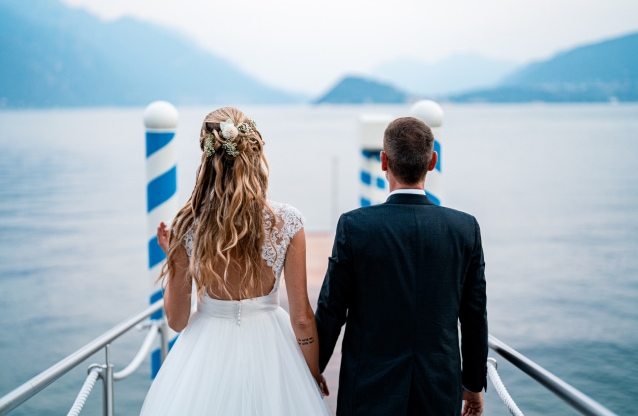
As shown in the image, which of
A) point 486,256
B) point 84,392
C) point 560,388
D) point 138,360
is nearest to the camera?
point 560,388

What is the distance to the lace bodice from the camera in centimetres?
246

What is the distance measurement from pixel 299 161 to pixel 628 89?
5772cm

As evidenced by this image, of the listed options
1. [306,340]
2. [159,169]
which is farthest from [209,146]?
[159,169]

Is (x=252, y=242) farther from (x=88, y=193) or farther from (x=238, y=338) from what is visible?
(x=88, y=193)

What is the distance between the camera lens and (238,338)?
2600 millimetres

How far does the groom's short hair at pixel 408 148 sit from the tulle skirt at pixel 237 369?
747 mm

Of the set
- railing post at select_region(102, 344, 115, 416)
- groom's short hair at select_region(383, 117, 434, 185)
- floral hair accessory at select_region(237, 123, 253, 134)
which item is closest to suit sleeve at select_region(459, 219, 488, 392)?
groom's short hair at select_region(383, 117, 434, 185)

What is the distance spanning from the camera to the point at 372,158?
28.1ft

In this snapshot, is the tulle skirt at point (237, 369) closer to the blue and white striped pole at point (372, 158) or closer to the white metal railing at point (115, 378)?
the white metal railing at point (115, 378)

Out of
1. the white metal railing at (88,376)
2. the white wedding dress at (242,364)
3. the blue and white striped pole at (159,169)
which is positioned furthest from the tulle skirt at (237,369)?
the blue and white striped pole at (159,169)

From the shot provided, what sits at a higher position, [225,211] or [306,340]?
[225,211]

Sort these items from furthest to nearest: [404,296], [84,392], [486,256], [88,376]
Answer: [486,256], [88,376], [84,392], [404,296]

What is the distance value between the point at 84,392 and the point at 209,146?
99 cm

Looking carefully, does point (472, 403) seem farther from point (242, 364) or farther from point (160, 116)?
point (160, 116)
